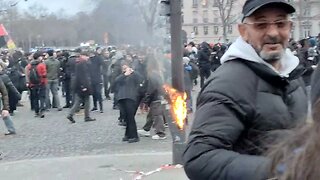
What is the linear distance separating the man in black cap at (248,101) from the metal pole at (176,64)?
5.83 metres

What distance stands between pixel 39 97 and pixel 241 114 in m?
14.0

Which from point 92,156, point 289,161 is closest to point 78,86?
point 92,156

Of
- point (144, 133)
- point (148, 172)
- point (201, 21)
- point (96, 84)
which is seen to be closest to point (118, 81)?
point (144, 133)

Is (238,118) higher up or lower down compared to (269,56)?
lower down

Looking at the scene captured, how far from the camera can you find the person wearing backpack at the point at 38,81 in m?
15.4

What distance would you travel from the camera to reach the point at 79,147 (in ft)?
34.9

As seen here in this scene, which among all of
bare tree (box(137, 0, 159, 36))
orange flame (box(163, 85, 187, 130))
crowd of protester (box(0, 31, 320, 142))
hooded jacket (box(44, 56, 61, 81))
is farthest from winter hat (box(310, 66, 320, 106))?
bare tree (box(137, 0, 159, 36))

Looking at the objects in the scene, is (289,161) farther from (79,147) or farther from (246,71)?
(79,147)

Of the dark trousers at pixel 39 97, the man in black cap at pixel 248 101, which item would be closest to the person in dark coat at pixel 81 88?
the dark trousers at pixel 39 97

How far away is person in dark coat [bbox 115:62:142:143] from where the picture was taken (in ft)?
35.7

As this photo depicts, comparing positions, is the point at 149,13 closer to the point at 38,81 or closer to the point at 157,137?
the point at 38,81

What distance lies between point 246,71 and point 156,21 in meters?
18.5

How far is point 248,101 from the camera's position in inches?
85.2

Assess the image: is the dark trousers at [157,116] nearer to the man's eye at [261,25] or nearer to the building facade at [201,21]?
the man's eye at [261,25]
